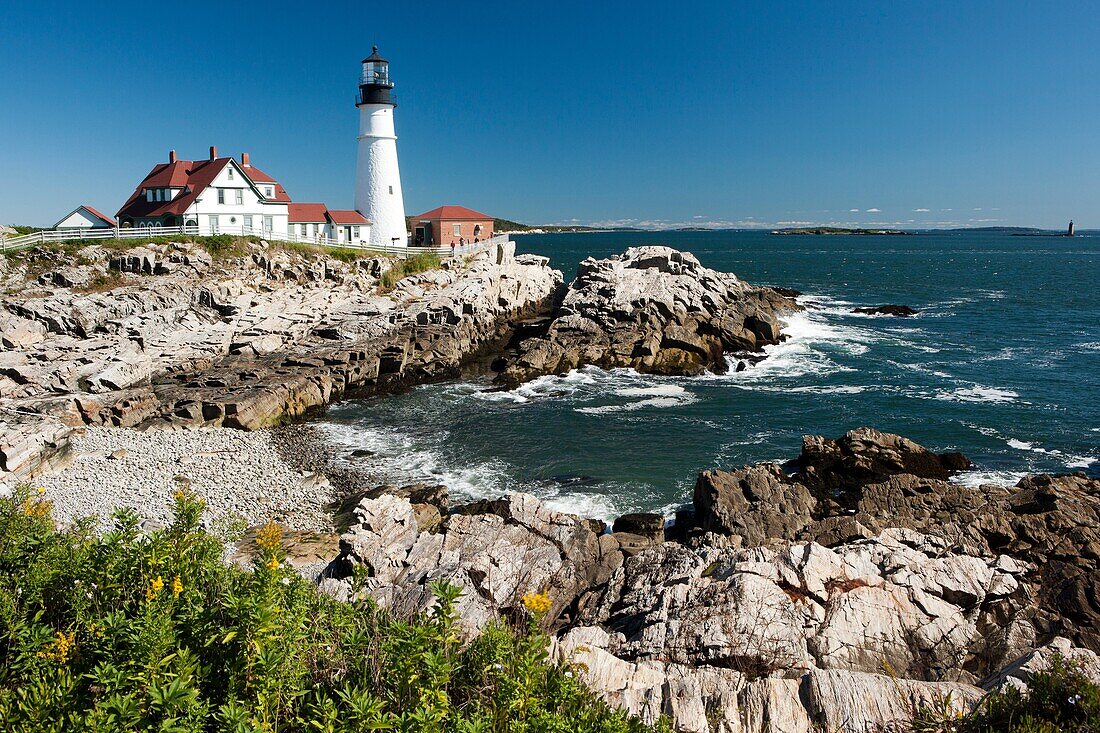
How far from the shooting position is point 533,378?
118ft

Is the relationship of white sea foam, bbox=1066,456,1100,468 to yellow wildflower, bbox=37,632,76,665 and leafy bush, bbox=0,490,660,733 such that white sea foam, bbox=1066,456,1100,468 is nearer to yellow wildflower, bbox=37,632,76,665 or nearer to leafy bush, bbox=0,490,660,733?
leafy bush, bbox=0,490,660,733

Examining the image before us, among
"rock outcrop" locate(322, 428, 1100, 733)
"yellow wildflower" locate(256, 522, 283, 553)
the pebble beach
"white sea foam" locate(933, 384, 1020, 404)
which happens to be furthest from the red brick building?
"yellow wildflower" locate(256, 522, 283, 553)

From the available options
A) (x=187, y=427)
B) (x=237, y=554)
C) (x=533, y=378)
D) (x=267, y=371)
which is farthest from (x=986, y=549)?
(x=267, y=371)

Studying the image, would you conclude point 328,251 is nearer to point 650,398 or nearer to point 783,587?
point 650,398

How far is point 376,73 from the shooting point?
49906 mm

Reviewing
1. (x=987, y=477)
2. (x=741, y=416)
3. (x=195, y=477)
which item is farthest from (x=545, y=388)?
(x=987, y=477)

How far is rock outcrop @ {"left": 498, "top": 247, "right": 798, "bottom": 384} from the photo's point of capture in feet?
126

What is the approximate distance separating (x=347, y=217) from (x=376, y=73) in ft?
36.7

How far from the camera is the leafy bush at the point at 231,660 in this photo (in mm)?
5317

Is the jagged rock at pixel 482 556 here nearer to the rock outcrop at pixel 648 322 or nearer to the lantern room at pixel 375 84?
the rock outcrop at pixel 648 322

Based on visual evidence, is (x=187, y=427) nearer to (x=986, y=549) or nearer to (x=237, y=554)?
(x=237, y=554)

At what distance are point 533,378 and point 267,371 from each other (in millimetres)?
13591

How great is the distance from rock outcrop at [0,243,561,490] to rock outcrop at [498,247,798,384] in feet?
17.8

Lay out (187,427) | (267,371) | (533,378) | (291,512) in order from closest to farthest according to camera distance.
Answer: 1. (291,512)
2. (187,427)
3. (267,371)
4. (533,378)
